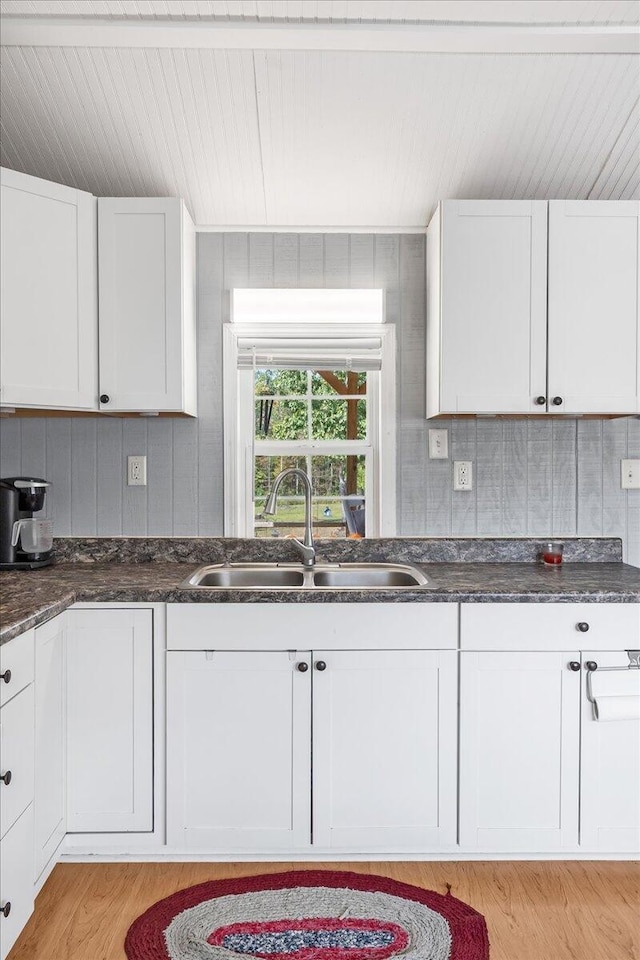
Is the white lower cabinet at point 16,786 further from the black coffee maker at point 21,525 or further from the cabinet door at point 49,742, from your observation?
the black coffee maker at point 21,525

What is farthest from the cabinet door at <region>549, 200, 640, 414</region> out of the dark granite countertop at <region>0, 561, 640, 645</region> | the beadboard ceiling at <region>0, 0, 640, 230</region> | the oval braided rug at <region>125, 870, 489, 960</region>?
the oval braided rug at <region>125, 870, 489, 960</region>

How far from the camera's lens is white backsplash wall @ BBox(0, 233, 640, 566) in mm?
2824

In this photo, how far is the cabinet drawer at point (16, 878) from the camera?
5.42 ft

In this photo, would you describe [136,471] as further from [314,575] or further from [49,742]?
[49,742]

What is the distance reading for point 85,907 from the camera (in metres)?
1.97

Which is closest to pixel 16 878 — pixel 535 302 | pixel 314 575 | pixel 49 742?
pixel 49 742

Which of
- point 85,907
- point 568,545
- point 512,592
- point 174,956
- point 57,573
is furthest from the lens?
point 568,545

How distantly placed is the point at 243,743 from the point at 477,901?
80cm

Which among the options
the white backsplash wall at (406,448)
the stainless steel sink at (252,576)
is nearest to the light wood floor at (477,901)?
the stainless steel sink at (252,576)

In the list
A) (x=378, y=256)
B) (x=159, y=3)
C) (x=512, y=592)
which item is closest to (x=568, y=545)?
(x=512, y=592)

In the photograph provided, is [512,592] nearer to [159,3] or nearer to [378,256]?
[378,256]

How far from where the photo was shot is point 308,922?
188cm

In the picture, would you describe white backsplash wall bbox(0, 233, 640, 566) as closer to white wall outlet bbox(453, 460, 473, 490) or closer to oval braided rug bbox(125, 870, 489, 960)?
white wall outlet bbox(453, 460, 473, 490)

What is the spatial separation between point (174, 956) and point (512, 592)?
133 cm
